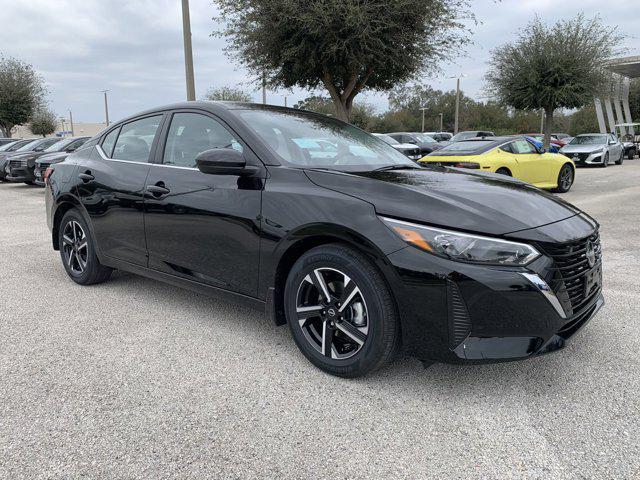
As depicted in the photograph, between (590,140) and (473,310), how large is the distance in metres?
25.0

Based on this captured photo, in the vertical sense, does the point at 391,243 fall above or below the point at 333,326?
above

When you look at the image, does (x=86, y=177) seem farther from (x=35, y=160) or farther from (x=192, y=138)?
(x=35, y=160)

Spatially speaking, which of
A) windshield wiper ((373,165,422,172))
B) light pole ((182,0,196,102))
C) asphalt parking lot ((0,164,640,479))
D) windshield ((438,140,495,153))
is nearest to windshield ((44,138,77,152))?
light pole ((182,0,196,102))

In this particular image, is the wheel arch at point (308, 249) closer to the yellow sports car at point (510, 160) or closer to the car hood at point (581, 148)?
the yellow sports car at point (510, 160)

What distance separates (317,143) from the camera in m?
3.42

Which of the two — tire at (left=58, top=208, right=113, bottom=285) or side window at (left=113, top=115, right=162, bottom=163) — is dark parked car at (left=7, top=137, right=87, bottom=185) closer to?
tire at (left=58, top=208, right=113, bottom=285)

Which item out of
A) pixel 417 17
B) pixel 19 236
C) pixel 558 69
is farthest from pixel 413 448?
pixel 558 69

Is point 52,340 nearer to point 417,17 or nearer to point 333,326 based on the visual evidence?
point 333,326

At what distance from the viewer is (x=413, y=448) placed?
2166 mm

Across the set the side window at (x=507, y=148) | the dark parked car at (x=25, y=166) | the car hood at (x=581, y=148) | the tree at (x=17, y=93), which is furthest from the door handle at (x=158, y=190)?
the tree at (x=17, y=93)

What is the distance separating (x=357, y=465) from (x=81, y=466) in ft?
3.70

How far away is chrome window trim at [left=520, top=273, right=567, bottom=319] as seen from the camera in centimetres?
233

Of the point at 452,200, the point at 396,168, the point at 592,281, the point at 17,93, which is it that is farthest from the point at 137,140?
the point at 17,93

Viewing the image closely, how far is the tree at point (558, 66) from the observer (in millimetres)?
18125
